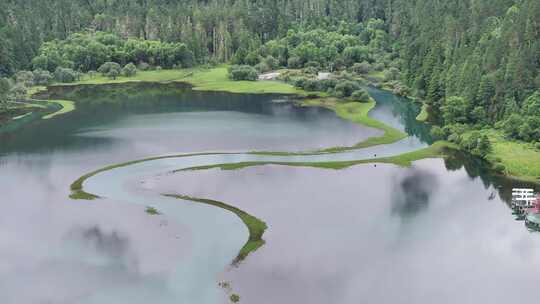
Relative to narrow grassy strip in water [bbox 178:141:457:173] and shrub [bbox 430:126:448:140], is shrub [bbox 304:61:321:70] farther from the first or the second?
narrow grassy strip in water [bbox 178:141:457:173]

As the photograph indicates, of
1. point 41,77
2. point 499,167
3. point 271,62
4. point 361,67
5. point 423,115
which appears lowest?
point 499,167

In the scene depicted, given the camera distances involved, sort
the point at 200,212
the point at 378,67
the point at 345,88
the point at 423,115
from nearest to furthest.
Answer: the point at 200,212, the point at 423,115, the point at 345,88, the point at 378,67

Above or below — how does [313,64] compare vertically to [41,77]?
above

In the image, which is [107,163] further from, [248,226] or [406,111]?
[406,111]

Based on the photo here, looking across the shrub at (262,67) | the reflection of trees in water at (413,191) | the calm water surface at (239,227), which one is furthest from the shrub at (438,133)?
the shrub at (262,67)

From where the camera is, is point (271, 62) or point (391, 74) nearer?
point (391, 74)

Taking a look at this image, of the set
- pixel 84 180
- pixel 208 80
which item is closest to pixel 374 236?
pixel 84 180
